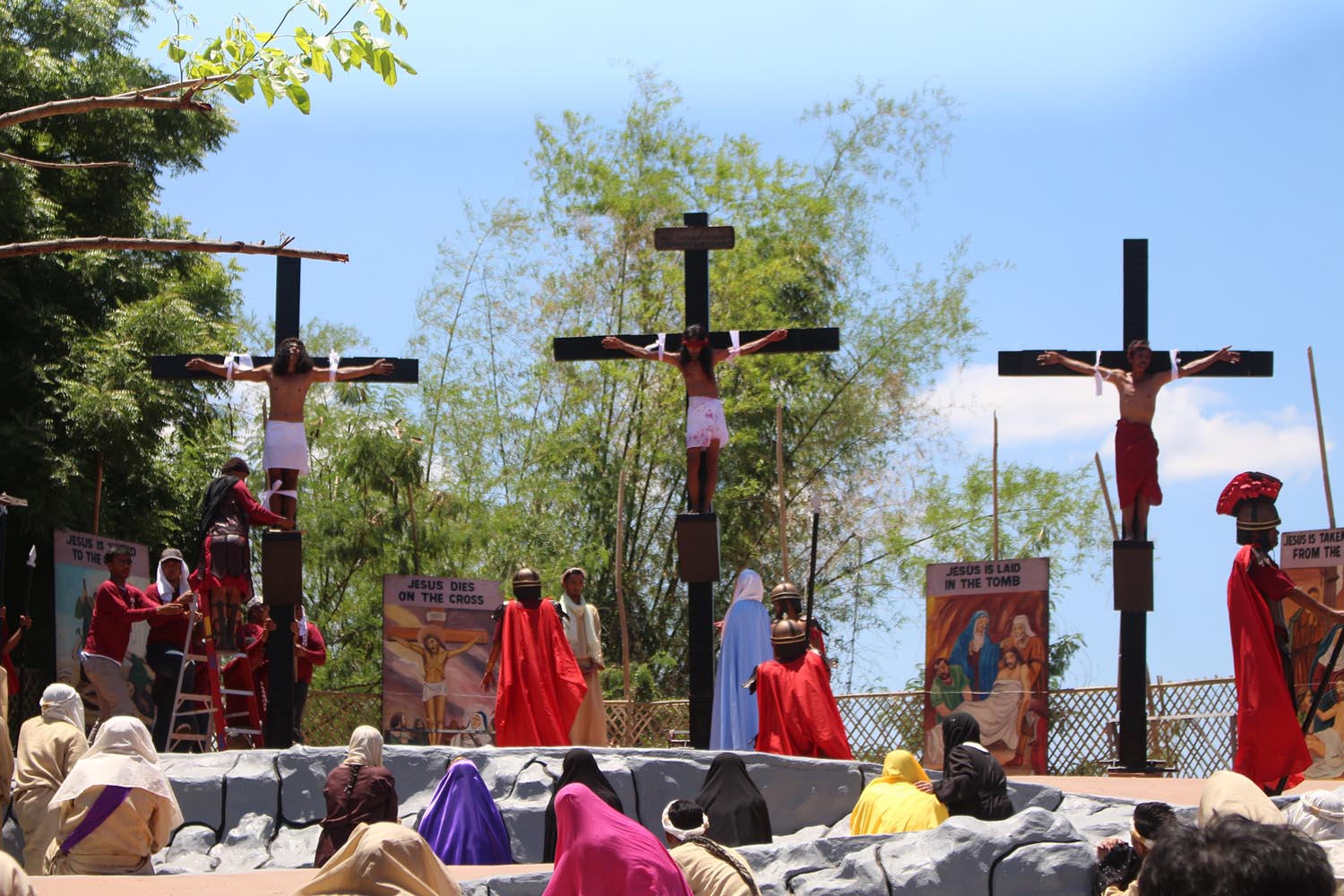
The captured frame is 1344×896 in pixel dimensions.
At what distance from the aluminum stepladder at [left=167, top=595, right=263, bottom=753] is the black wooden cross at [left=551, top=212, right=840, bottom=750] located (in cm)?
310

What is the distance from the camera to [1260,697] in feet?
29.6

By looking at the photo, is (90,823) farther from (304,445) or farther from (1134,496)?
(1134,496)

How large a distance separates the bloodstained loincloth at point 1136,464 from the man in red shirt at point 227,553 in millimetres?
5890

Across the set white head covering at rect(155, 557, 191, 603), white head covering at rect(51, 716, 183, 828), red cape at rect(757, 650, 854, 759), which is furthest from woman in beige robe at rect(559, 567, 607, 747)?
white head covering at rect(51, 716, 183, 828)

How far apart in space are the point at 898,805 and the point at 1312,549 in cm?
610

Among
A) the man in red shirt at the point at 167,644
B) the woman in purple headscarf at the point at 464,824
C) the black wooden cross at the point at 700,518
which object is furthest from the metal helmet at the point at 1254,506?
the man in red shirt at the point at 167,644

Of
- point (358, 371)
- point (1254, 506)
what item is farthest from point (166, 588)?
point (1254, 506)

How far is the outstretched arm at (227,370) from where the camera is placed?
1217 cm

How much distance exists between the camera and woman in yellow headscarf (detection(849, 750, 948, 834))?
23.7ft

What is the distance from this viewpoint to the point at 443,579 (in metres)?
13.3

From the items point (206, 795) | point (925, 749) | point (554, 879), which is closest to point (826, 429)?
point (925, 749)

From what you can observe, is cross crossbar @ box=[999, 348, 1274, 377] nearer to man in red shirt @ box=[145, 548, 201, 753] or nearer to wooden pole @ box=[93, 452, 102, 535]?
man in red shirt @ box=[145, 548, 201, 753]

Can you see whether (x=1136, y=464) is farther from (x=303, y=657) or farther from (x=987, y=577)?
(x=303, y=657)

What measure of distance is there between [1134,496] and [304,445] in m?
5.85
